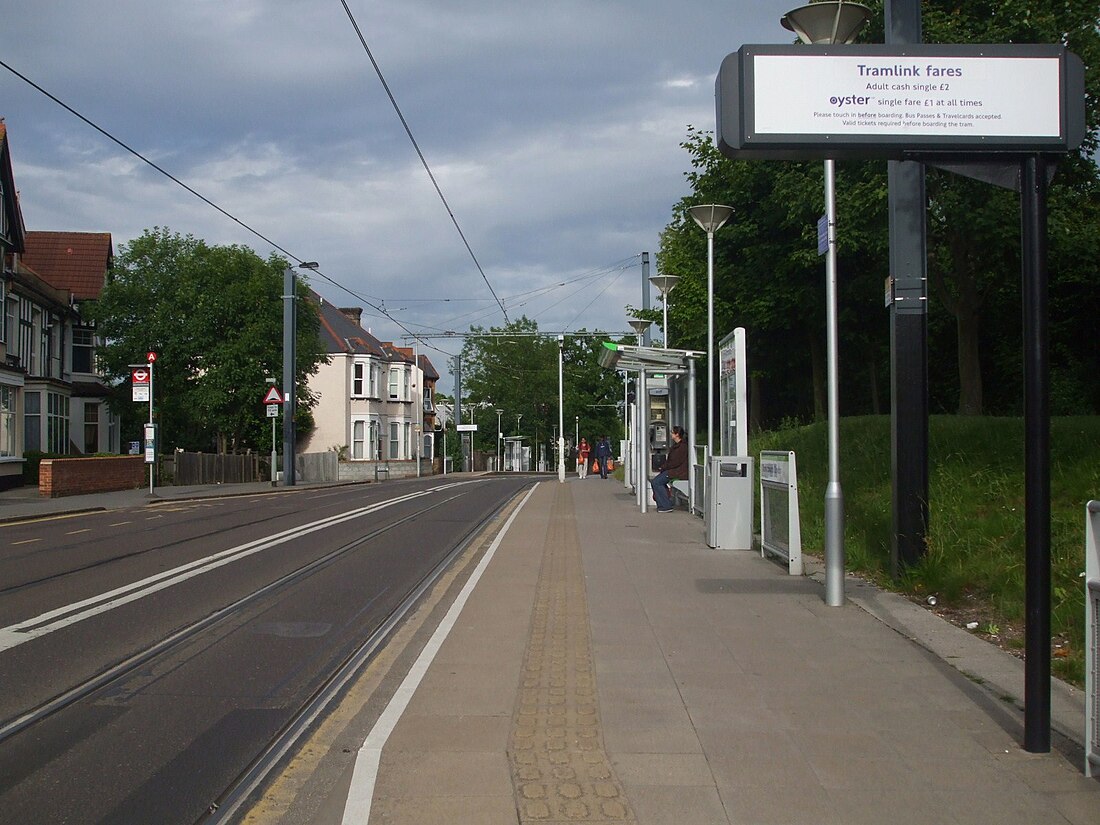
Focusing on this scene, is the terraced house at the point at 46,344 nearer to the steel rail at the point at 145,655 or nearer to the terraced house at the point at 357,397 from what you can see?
the terraced house at the point at 357,397

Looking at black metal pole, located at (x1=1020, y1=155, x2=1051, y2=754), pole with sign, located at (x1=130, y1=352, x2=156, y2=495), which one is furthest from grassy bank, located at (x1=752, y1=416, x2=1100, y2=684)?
pole with sign, located at (x1=130, y1=352, x2=156, y2=495)

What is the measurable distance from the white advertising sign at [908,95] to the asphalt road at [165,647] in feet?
15.5

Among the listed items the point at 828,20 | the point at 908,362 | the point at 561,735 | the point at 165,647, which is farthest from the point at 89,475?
the point at 561,735

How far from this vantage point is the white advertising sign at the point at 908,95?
6250mm

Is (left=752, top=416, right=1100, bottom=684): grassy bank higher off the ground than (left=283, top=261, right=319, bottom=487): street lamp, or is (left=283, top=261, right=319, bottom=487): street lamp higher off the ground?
(left=283, top=261, right=319, bottom=487): street lamp

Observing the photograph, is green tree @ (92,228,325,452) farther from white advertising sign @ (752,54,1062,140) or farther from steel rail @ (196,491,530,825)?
white advertising sign @ (752,54,1062,140)

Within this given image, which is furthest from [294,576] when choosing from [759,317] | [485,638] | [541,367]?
[541,367]

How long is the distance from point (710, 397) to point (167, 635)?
1135 cm

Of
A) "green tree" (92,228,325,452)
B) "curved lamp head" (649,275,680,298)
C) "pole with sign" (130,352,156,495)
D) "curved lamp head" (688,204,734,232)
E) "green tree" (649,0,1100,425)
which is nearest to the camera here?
"curved lamp head" (688,204,734,232)

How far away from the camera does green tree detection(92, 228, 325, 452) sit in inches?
1714

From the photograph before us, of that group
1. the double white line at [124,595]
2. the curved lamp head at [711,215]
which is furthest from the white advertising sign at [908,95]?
the curved lamp head at [711,215]

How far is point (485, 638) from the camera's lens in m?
8.38

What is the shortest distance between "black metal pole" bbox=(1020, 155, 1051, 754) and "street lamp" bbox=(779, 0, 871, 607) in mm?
4060

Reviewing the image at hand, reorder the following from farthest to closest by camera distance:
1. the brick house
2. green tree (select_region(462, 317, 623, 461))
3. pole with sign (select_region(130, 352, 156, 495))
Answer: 1. green tree (select_region(462, 317, 623, 461))
2. the brick house
3. pole with sign (select_region(130, 352, 156, 495))
